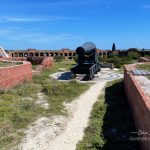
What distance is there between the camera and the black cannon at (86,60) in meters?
21.9

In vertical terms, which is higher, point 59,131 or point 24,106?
point 24,106

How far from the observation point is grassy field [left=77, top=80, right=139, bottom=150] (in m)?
8.19

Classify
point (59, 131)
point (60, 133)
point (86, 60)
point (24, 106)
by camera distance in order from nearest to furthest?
point (60, 133), point (59, 131), point (24, 106), point (86, 60)

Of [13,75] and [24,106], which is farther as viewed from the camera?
[13,75]

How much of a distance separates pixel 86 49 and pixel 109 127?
13.8 metres

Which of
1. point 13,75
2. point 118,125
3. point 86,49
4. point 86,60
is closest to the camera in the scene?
point 118,125

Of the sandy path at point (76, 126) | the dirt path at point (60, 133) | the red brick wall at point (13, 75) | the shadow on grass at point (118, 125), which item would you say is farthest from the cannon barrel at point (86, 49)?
the dirt path at point (60, 133)

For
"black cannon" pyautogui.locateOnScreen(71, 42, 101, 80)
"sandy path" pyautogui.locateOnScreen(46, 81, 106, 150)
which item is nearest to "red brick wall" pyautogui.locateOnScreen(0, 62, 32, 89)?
"black cannon" pyautogui.locateOnScreen(71, 42, 101, 80)

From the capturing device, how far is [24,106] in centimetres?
1200

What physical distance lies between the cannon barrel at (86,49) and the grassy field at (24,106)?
5.13 meters

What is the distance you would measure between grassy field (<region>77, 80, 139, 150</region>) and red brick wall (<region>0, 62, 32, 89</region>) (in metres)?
4.64

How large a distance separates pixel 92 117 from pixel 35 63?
71.8 feet

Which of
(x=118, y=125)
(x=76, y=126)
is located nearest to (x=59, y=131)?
(x=76, y=126)

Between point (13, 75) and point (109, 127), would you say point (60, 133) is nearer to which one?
point (109, 127)
